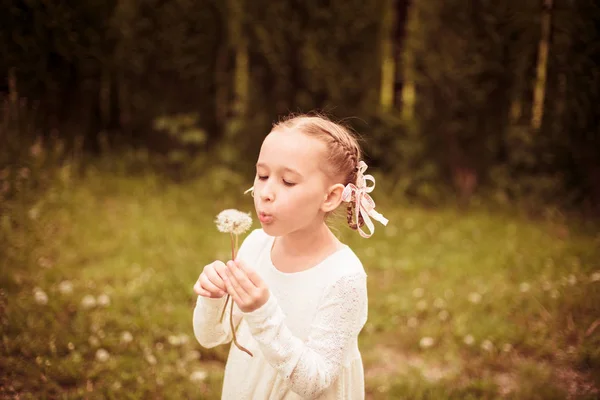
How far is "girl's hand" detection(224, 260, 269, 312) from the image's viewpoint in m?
1.56

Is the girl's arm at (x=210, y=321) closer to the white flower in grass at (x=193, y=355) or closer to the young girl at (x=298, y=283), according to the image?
the young girl at (x=298, y=283)

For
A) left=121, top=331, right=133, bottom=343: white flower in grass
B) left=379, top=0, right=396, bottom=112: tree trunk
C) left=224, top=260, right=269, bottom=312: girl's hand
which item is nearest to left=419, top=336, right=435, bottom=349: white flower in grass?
left=121, top=331, right=133, bottom=343: white flower in grass

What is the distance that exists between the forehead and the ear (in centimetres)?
10

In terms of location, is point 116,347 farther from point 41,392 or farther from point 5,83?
point 5,83

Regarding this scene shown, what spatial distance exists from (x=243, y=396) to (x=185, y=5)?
551 centimetres

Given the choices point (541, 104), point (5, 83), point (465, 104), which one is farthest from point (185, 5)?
point (541, 104)

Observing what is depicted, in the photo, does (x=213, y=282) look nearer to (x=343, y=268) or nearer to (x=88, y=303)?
(x=343, y=268)

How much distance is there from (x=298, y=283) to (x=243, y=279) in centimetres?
27

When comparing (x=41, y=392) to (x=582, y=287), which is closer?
(x=41, y=392)

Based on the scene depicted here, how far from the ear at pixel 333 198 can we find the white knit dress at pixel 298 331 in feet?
0.50

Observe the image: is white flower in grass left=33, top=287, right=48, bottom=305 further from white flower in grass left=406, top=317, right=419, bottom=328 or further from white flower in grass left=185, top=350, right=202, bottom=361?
white flower in grass left=406, top=317, right=419, bottom=328

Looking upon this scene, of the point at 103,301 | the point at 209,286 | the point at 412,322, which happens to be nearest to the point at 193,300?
the point at 103,301

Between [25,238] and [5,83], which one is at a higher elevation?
[5,83]

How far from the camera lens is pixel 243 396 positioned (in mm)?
1871
